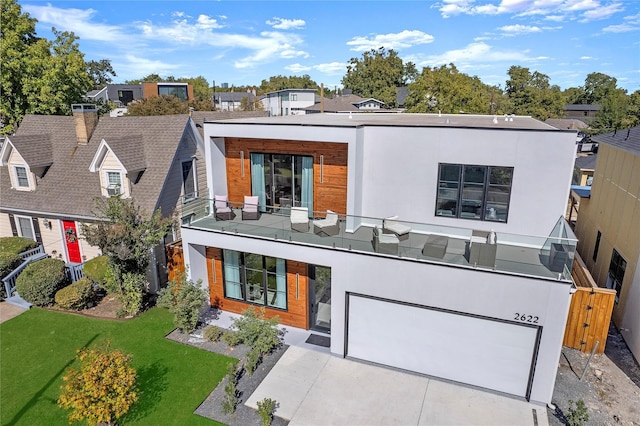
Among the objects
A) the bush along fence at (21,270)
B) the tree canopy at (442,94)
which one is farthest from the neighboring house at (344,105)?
the bush along fence at (21,270)

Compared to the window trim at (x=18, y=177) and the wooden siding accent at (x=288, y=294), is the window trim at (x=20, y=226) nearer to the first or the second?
the window trim at (x=18, y=177)

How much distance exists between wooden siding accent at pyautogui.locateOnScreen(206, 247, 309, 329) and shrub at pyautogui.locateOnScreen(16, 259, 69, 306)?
21.4ft

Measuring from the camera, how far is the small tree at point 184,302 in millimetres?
12586

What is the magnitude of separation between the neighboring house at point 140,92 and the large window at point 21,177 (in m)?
38.4

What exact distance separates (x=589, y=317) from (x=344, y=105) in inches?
2068

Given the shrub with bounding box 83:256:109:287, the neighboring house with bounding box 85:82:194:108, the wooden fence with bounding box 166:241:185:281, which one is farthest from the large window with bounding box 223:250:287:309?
the neighboring house with bounding box 85:82:194:108

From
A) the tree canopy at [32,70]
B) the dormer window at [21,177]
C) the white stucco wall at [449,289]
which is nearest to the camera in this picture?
the white stucco wall at [449,289]

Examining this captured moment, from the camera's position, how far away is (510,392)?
9.96 metres

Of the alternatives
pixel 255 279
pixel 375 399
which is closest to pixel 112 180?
pixel 255 279

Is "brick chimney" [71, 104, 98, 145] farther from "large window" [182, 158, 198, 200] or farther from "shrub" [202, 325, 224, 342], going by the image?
"shrub" [202, 325, 224, 342]

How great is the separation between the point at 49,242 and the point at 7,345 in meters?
7.01

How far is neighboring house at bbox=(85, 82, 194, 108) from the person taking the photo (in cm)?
5597

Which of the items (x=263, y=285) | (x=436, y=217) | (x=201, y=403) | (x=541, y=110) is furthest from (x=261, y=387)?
(x=541, y=110)

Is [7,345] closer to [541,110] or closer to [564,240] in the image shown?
[564,240]
